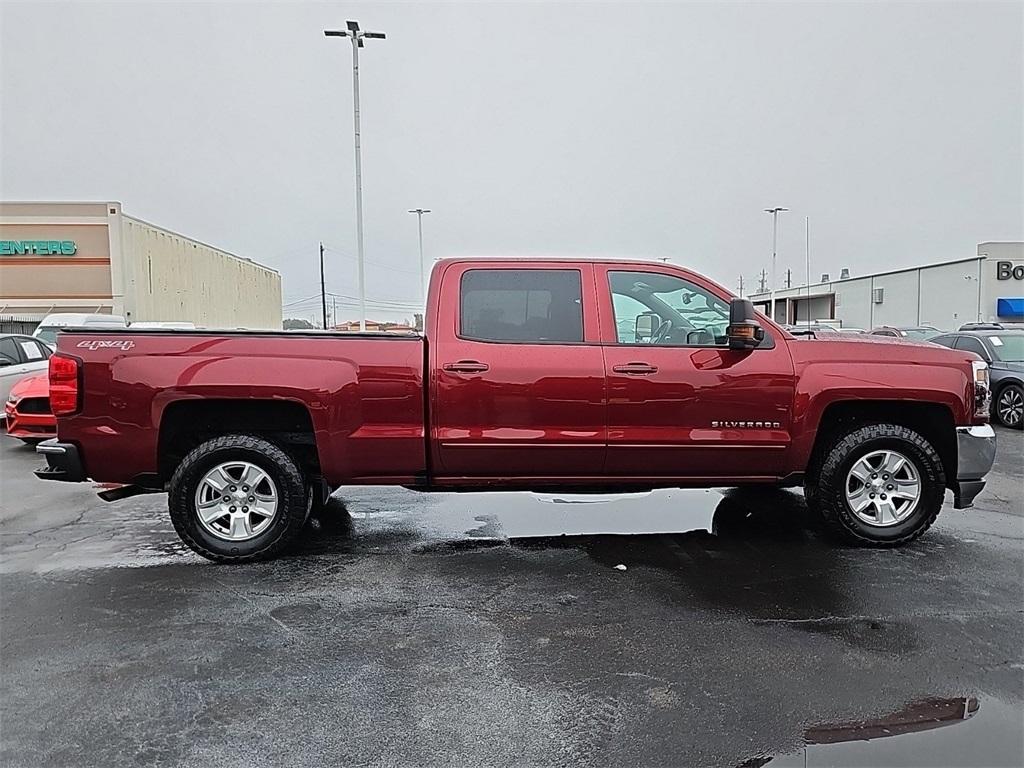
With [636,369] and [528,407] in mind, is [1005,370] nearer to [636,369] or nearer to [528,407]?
[636,369]

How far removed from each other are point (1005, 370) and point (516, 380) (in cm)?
1056

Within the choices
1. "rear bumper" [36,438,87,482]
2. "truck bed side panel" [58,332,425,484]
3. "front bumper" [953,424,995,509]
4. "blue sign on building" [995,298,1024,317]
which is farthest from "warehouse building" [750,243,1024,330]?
"rear bumper" [36,438,87,482]

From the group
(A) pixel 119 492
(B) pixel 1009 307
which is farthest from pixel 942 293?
(A) pixel 119 492

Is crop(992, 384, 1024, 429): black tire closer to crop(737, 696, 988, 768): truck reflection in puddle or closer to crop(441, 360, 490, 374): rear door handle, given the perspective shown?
crop(737, 696, 988, 768): truck reflection in puddle

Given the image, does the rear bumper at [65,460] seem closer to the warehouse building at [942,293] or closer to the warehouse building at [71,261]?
the warehouse building at [71,261]

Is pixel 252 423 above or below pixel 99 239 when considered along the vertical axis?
below

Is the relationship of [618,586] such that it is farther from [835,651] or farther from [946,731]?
[946,731]

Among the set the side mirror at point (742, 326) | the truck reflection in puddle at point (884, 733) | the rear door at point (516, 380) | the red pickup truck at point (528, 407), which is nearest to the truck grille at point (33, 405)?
the red pickup truck at point (528, 407)

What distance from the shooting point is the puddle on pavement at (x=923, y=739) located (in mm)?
2613

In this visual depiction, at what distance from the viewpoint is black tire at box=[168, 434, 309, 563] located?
4.58 m

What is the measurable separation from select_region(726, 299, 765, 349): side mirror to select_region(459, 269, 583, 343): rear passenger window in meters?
0.99

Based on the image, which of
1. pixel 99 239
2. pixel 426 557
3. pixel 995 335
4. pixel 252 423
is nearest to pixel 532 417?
pixel 426 557

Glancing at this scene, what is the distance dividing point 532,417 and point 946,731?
2.73 metres

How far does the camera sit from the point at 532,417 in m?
4.71
